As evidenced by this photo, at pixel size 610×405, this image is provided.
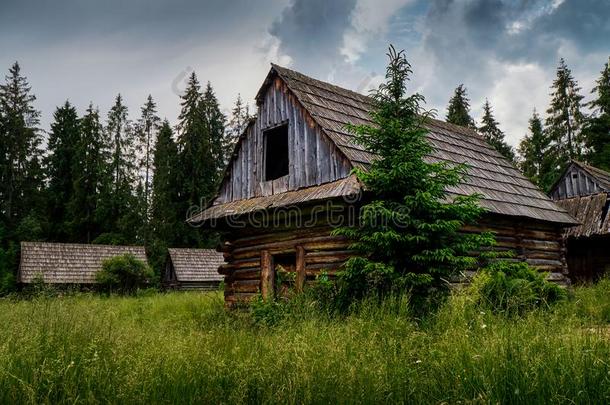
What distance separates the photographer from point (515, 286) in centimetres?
842

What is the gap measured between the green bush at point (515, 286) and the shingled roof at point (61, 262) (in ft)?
81.5

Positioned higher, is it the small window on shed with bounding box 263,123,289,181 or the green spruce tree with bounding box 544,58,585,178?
the green spruce tree with bounding box 544,58,585,178

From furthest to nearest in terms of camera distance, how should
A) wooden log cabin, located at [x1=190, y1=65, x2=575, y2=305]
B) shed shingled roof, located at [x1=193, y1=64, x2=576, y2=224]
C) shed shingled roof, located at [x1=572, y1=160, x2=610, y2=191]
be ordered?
shed shingled roof, located at [x1=572, y1=160, x2=610, y2=191] → shed shingled roof, located at [x1=193, y1=64, x2=576, y2=224] → wooden log cabin, located at [x1=190, y1=65, x2=575, y2=305]

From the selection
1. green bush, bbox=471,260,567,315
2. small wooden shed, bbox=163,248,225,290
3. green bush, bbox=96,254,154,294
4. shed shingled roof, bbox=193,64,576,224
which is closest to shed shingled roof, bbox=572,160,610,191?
shed shingled roof, bbox=193,64,576,224

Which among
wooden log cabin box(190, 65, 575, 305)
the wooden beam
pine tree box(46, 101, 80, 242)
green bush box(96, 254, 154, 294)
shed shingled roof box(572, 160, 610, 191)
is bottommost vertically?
green bush box(96, 254, 154, 294)

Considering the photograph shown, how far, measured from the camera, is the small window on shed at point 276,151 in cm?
1204

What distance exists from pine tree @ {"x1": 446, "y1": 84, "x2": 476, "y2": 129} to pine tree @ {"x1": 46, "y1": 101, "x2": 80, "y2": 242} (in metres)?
32.5

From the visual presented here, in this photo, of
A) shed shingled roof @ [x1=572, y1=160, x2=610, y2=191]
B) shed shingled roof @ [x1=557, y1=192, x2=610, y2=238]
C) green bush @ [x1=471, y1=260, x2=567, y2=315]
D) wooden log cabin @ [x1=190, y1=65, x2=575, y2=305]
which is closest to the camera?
green bush @ [x1=471, y1=260, x2=567, y2=315]

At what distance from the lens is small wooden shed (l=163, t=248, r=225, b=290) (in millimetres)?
31688

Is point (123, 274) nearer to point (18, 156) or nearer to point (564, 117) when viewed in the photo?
point (18, 156)

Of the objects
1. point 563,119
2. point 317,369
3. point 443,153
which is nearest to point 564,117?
point 563,119

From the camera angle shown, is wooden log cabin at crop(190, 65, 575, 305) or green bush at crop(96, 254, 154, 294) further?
green bush at crop(96, 254, 154, 294)

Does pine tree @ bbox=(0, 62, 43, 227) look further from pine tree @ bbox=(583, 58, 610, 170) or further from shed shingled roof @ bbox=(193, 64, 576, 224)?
pine tree @ bbox=(583, 58, 610, 170)

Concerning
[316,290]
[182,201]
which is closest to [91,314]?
[316,290]
